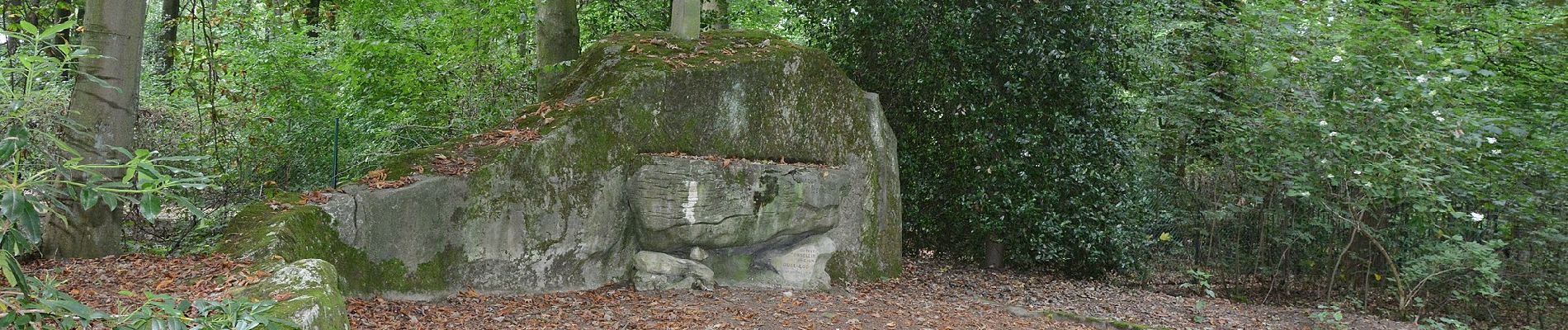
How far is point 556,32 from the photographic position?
8.98 metres

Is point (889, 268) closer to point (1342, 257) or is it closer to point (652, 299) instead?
point (652, 299)

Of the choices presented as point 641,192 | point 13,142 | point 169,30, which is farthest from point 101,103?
point 169,30

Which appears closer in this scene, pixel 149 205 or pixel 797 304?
pixel 149 205

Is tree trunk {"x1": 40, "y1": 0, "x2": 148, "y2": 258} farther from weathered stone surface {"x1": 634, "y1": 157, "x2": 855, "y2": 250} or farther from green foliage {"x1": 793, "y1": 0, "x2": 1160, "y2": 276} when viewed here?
green foliage {"x1": 793, "y1": 0, "x2": 1160, "y2": 276}

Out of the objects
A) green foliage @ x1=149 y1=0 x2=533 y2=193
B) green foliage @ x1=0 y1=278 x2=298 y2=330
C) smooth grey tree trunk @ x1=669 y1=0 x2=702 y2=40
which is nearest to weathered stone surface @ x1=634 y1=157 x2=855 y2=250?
smooth grey tree trunk @ x1=669 y1=0 x2=702 y2=40

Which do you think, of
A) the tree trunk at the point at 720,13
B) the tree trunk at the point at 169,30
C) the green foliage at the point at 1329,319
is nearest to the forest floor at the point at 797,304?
the green foliage at the point at 1329,319

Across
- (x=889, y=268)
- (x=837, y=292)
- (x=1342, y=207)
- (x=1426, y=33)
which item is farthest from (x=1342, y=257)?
(x=837, y=292)

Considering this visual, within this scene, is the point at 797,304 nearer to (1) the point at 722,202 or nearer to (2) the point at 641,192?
(1) the point at 722,202

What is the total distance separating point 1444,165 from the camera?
8789 millimetres

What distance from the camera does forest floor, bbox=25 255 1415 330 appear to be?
15.3ft

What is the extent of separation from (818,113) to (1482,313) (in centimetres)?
618

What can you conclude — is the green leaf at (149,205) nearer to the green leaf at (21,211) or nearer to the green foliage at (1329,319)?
the green leaf at (21,211)

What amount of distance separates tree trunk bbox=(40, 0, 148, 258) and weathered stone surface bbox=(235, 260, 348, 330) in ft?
5.16

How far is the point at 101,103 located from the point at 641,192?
10.1 ft
